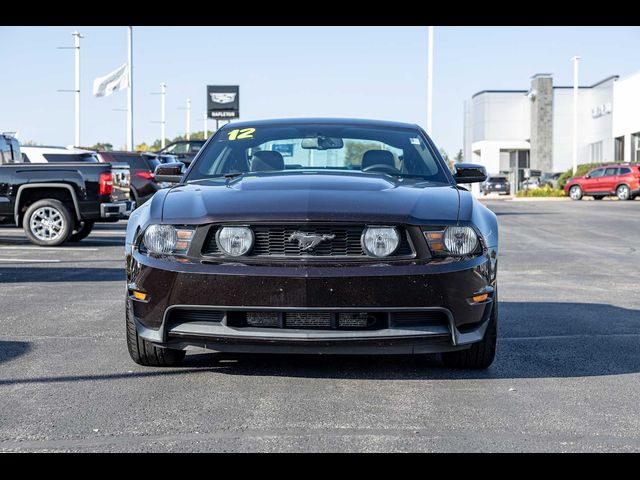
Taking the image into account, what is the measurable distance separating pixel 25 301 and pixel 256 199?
4.31 meters

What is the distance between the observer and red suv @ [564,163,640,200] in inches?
1663

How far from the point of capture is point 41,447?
4.00 m

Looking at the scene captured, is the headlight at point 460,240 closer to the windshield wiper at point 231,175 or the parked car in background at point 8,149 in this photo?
the windshield wiper at point 231,175

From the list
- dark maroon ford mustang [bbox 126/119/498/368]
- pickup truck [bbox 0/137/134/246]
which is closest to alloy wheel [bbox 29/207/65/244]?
pickup truck [bbox 0/137/134/246]

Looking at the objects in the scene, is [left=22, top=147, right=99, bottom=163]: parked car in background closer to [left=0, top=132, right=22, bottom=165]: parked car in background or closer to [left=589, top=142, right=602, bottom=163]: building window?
[left=0, top=132, right=22, bottom=165]: parked car in background

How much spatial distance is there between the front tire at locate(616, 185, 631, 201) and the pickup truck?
101 feet

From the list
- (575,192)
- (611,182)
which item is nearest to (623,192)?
(611,182)

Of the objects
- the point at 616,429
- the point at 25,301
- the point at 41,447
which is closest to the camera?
the point at 41,447

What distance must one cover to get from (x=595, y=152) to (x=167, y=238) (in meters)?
66.8

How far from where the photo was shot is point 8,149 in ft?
59.1
